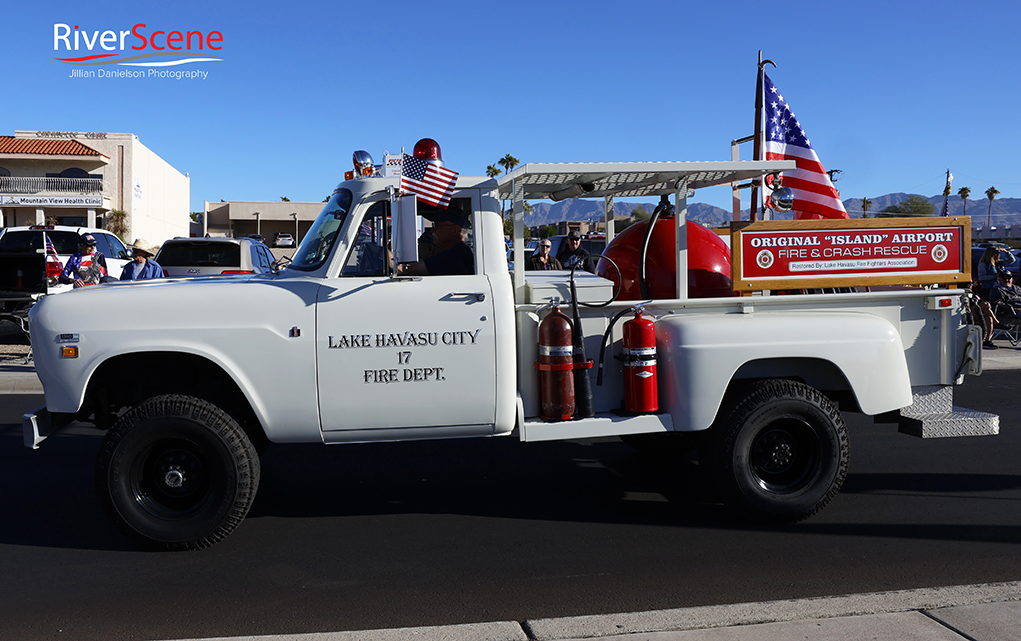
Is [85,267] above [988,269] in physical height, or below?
above

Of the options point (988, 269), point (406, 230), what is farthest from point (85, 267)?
point (988, 269)

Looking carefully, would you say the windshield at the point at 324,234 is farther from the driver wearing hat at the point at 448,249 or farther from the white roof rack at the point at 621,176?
the white roof rack at the point at 621,176

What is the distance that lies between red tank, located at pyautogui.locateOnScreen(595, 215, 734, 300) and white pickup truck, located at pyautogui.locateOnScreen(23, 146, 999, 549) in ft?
1.20

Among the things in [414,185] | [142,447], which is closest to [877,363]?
[414,185]

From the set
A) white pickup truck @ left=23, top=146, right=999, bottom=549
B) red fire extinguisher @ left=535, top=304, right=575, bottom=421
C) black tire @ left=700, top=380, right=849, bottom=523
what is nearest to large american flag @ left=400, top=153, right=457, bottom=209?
white pickup truck @ left=23, top=146, right=999, bottom=549

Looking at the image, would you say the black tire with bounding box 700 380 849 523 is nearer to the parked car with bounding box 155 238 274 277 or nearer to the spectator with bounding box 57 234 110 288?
the parked car with bounding box 155 238 274 277

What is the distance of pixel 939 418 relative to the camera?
16.8ft

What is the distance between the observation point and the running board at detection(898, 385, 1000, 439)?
198 inches

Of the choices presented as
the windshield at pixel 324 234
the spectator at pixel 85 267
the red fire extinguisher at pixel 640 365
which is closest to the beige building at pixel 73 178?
the spectator at pixel 85 267

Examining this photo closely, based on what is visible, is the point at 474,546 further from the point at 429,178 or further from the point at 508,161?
the point at 508,161

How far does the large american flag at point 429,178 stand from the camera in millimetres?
4426

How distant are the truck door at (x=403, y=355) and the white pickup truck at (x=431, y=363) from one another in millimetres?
12

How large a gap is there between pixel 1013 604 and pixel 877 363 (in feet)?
5.34

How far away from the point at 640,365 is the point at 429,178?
1.66 meters
